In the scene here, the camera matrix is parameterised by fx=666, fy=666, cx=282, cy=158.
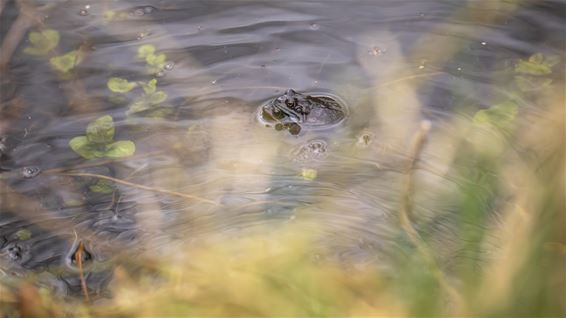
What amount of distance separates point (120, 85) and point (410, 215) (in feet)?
2.99

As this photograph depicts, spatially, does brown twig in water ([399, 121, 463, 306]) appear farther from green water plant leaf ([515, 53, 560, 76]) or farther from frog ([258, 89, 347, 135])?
green water plant leaf ([515, 53, 560, 76])

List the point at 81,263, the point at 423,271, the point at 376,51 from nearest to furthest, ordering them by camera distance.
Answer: the point at 423,271 < the point at 81,263 < the point at 376,51

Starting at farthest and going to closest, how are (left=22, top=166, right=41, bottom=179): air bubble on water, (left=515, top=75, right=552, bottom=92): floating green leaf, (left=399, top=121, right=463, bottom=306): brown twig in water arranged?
1. (left=515, top=75, right=552, bottom=92): floating green leaf
2. (left=22, top=166, right=41, bottom=179): air bubble on water
3. (left=399, top=121, right=463, bottom=306): brown twig in water

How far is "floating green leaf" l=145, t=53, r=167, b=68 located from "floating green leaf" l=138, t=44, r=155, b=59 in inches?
0.4

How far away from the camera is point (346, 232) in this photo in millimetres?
1607

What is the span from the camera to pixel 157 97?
1900 millimetres

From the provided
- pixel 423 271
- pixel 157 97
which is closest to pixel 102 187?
pixel 157 97

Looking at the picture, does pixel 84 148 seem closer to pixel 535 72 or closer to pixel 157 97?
pixel 157 97

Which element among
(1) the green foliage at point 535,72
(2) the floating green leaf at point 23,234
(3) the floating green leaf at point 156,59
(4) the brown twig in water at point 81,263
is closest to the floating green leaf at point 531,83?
(1) the green foliage at point 535,72

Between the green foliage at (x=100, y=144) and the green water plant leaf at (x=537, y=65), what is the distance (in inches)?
43.8

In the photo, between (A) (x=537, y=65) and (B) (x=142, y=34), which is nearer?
(A) (x=537, y=65)

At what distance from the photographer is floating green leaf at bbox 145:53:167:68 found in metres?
1.98

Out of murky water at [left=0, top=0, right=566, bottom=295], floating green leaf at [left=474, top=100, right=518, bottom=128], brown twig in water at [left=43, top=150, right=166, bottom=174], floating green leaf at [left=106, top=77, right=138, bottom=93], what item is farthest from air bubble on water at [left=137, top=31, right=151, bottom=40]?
floating green leaf at [left=474, top=100, right=518, bottom=128]

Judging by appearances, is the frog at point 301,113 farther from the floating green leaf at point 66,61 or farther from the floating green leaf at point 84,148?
the floating green leaf at point 66,61
